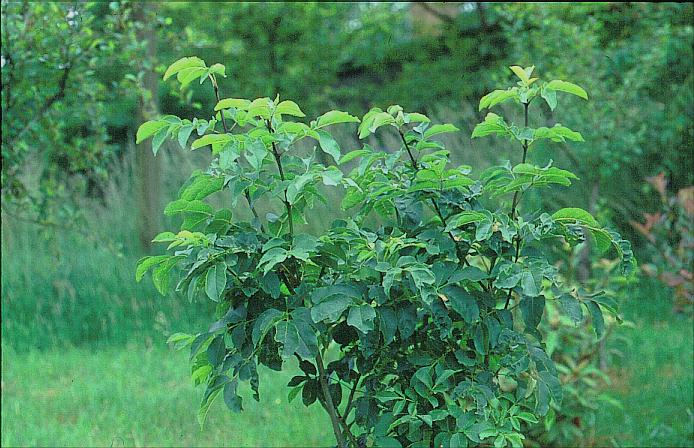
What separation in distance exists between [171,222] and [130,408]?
331 cm

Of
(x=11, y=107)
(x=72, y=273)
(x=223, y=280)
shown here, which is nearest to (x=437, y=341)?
(x=223, y=280)

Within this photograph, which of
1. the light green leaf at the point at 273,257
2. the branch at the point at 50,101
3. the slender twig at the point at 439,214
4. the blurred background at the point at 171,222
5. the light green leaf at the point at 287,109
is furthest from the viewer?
the branch at the point at 50,101

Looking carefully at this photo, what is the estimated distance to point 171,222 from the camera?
24.0 feet

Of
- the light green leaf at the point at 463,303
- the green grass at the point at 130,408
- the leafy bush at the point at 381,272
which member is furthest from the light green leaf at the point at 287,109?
the green grass at the point at 130,408

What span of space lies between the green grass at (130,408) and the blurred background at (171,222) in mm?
14

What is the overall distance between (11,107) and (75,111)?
1.39ft

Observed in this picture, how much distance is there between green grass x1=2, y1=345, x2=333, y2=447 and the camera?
369cm

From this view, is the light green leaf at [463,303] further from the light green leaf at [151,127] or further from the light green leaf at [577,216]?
the light green leaf at [151,127]

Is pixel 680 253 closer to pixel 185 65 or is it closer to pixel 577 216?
pixel 577 216

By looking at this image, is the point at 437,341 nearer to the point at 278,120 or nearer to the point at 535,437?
the point at 278,120

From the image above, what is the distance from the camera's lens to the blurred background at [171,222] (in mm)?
3912

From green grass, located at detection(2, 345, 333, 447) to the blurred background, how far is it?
14mm

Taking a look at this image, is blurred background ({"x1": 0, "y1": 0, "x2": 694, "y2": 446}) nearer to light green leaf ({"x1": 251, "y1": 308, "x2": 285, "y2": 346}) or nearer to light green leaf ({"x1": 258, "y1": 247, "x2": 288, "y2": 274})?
light green leaf ({"x1": 251, "y1": 308, "x2": 285, "y2": 346})

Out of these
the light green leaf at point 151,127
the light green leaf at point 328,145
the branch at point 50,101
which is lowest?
the light green leaf at point 328,145
